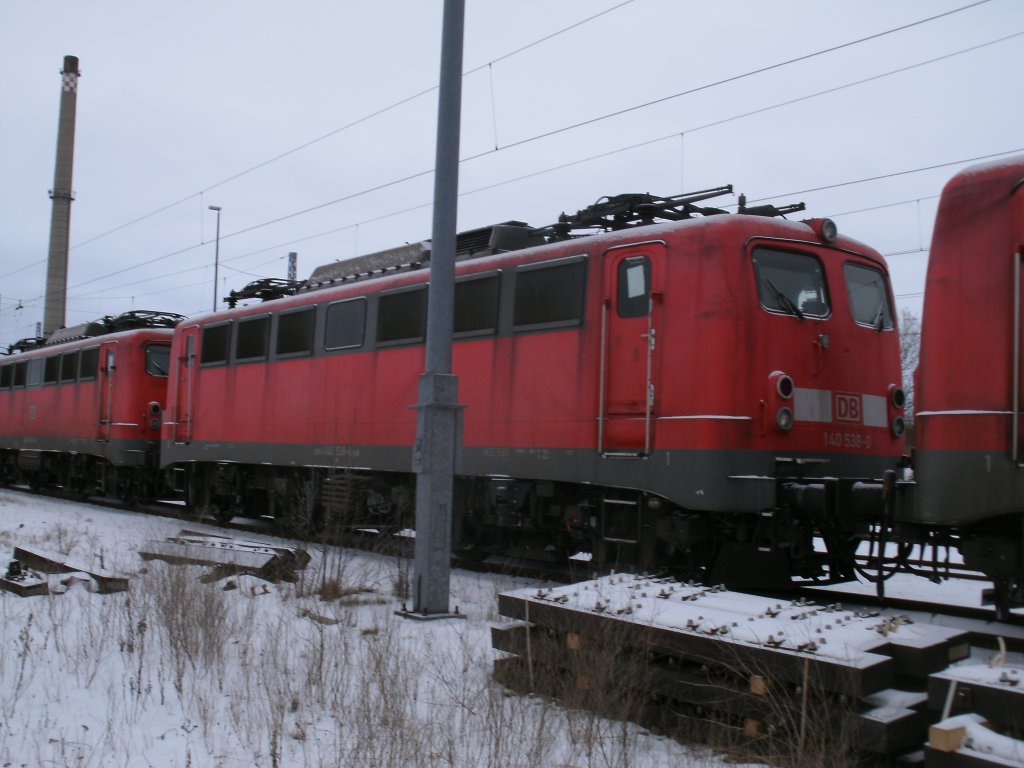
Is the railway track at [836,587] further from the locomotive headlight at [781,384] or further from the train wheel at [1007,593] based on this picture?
the locomotive headlight at [781,384]

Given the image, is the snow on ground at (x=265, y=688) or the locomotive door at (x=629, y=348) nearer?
the snow on ground at (x=265, y=688)

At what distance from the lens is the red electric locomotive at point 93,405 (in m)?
18.4

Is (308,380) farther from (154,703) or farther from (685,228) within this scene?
(154,703)

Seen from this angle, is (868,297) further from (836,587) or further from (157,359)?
(157,359)

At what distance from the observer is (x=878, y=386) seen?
898 centimetres

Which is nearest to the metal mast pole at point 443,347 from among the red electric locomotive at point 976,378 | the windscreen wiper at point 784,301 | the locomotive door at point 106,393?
the windscreen wiper at point 784,301

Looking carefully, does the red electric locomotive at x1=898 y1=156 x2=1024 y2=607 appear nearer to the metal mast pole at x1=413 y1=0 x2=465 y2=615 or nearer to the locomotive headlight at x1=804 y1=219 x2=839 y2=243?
the locomotive headlight at x1=804 y1=219 x2=839 y2=243

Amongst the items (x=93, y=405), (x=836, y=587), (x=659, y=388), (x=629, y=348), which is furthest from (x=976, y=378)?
(x=93, y=405)

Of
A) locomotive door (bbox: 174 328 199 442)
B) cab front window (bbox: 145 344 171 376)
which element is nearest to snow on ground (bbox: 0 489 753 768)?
locomotive door (bbox: 174 328 199 442)

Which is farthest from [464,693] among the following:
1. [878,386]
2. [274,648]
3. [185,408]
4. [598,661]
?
[185,408]

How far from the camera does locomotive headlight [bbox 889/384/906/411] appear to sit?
906cm

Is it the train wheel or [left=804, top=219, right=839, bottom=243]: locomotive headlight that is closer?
the train wheel

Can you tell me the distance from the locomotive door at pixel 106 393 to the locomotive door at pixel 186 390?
3176 millimetres

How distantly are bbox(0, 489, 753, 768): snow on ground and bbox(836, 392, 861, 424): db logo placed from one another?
11.6ft
